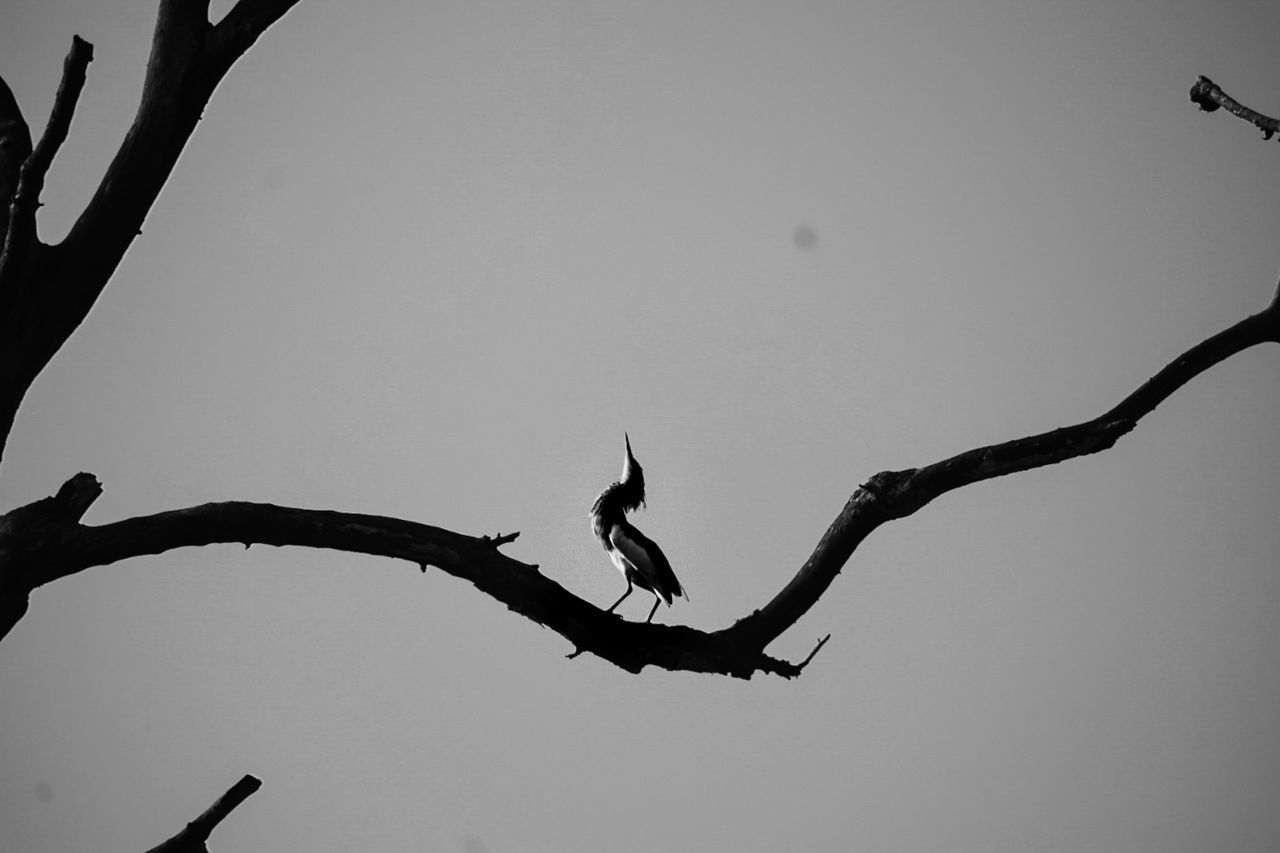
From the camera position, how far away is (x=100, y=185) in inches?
166

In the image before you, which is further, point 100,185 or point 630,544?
point 630,544

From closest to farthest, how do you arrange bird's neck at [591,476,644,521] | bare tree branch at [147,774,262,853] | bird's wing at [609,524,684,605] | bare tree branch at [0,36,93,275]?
1. bare tree branch at [0,36,93,275]
2. bare tree branch at [147,774,262,853]
3. bird's wing at [609,524,684,605]
4. bird's neck at [591,476,644,521]

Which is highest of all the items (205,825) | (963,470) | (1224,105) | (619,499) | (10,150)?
(1224,105)

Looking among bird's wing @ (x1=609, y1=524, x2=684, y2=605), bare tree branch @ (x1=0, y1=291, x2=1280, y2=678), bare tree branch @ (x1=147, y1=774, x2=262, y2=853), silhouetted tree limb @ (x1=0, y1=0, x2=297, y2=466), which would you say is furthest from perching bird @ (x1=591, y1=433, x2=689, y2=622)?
silhouetted tree limb @ (x1=0, y1=0, x2=297, y2=466)

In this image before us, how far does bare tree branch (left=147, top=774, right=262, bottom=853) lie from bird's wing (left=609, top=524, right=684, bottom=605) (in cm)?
236

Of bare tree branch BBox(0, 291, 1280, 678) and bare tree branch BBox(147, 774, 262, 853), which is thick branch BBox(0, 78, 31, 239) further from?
bare tree branch BBox(147, 774, 262, 853)

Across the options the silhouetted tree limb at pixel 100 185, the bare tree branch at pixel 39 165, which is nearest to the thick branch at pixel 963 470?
the silhouetted tree limb at pixel 100 185

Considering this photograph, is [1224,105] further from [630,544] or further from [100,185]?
[100,185]

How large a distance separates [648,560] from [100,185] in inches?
121

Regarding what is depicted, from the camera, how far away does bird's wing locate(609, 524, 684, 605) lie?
6020 millimetres

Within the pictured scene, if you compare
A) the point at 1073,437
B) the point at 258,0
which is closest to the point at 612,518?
the point at 1073,437

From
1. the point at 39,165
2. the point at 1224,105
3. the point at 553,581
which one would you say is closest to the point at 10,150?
the point at 39,165

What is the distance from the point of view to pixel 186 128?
429 cm

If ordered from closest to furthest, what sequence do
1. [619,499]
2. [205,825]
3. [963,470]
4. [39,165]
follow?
1. [39,165]
2. [205,825]
3. [963,470]
4. [619,499]
